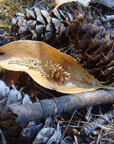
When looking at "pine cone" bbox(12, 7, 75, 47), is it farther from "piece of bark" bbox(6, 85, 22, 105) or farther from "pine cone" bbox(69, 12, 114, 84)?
"piece of bark" bbox(6, 85, 22, 105)

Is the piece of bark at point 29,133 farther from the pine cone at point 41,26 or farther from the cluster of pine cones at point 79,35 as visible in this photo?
the pine cone at point 41,26

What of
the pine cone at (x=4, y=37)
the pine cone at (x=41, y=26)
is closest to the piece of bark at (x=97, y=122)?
the pine cone at (x=41, y=26)

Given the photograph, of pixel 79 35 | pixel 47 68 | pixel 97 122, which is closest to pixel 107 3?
pixel 79 35

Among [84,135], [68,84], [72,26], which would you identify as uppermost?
[72,26]

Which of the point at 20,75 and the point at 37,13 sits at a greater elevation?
the point at 37,13

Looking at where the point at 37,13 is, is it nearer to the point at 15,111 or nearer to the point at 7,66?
the point at 7,66

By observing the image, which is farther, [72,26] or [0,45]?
[0,45]

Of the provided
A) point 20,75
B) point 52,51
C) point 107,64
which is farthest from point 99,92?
point 20,75

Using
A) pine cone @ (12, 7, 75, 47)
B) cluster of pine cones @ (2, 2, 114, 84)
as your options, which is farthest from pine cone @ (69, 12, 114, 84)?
pine cone @ (12, 7, 75, 47)
